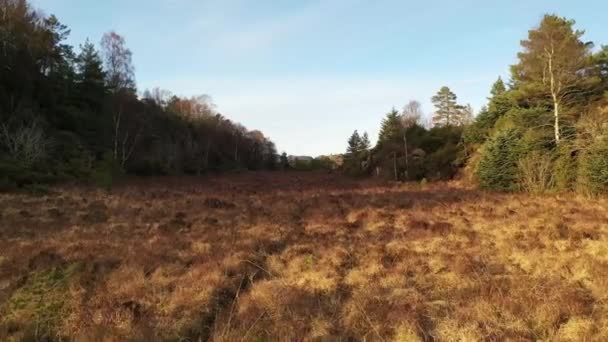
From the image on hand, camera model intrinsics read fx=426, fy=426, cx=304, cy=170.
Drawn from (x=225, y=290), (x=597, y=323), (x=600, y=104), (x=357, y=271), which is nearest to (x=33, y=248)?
(x=225, y=290)

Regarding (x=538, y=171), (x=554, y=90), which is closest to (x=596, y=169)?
(x=538, y=171)

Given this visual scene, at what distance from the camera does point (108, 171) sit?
21812 millimetres

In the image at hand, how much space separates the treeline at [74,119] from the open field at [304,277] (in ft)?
39.6

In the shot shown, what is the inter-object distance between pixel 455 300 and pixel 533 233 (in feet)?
18.3

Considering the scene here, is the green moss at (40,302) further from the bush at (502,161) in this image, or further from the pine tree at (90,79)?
the pine tree at (90,79)

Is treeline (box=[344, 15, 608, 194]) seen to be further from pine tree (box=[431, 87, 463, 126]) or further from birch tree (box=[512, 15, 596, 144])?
pine tree (box=[431, 87, 463, 126])

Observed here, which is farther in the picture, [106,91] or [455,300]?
[106,91]

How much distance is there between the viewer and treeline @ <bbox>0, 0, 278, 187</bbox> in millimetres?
23641

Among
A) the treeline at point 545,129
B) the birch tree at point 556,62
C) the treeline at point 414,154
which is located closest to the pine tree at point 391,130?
the treeline at point 414,154

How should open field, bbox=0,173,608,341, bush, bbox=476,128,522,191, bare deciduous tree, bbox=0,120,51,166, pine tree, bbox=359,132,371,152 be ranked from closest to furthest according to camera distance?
open field, bbox=0,173,608,341
bush, bbox=476,128,522,191
bare deciduous tree, bbox=0,120,51,166
pine tree, bbox=359,132,371,152

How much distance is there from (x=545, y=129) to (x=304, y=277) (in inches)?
819

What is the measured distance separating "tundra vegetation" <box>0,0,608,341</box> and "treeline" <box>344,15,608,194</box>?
0.10 metres

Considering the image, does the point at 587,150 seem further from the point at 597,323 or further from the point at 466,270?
the point at 597,323

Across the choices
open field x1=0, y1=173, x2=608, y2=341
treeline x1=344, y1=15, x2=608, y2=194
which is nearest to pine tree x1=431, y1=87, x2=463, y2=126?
treeline x1=344, y1=15, x2=608, y2=194
